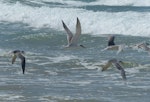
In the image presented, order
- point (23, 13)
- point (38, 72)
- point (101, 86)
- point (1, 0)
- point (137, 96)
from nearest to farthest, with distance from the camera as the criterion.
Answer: point (137, 96) → point (101, 86) → point (38, 72) → point (23, 13) → point (1, 0)

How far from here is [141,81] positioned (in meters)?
16.0

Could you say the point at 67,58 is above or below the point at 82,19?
above

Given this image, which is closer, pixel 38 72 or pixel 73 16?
pixel 38 72

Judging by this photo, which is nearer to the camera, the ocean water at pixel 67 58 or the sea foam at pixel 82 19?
the ocean water at pixel 67 58

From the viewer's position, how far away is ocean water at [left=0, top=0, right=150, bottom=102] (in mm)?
14828

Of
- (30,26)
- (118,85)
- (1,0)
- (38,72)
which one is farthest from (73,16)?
(118,85)

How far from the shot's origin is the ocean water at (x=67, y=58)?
14.8m

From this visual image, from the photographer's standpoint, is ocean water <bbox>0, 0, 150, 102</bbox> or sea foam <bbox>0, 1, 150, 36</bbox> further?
sea foam <bbox>0, 1, 150, 36</bbox>

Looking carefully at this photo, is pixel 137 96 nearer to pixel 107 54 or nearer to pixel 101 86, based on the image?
pixel 101 86

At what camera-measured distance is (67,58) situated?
63.7 feet

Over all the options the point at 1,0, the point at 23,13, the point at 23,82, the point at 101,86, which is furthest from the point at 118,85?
the point at 1,0

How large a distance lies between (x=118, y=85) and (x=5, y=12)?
57.7ft

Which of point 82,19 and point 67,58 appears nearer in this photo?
point 67,58

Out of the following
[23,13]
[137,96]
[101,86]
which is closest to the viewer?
[137,96]
